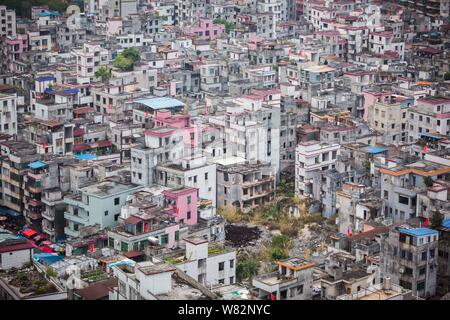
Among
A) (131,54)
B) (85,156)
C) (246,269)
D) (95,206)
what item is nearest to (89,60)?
(131,54)

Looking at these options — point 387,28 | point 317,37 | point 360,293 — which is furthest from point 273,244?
point 387,28

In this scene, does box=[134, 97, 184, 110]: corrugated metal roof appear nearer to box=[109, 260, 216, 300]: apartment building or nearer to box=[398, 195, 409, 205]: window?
box=[398, 195, 409, 205]: window

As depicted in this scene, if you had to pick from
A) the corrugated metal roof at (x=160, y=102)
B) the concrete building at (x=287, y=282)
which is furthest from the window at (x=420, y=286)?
the corrugated metal roof at (x=160, y=102)

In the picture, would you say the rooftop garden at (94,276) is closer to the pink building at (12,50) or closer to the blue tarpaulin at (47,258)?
the blue tarpaulin at (47,258)

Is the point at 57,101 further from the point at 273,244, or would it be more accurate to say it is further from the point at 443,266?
the point at 443,266

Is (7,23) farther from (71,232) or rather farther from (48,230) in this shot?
(71,232)

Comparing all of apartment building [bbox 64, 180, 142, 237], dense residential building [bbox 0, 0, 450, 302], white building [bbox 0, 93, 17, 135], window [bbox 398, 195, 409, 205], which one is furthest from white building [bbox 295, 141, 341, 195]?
white building [bbox 0, 93, 17, 135]
